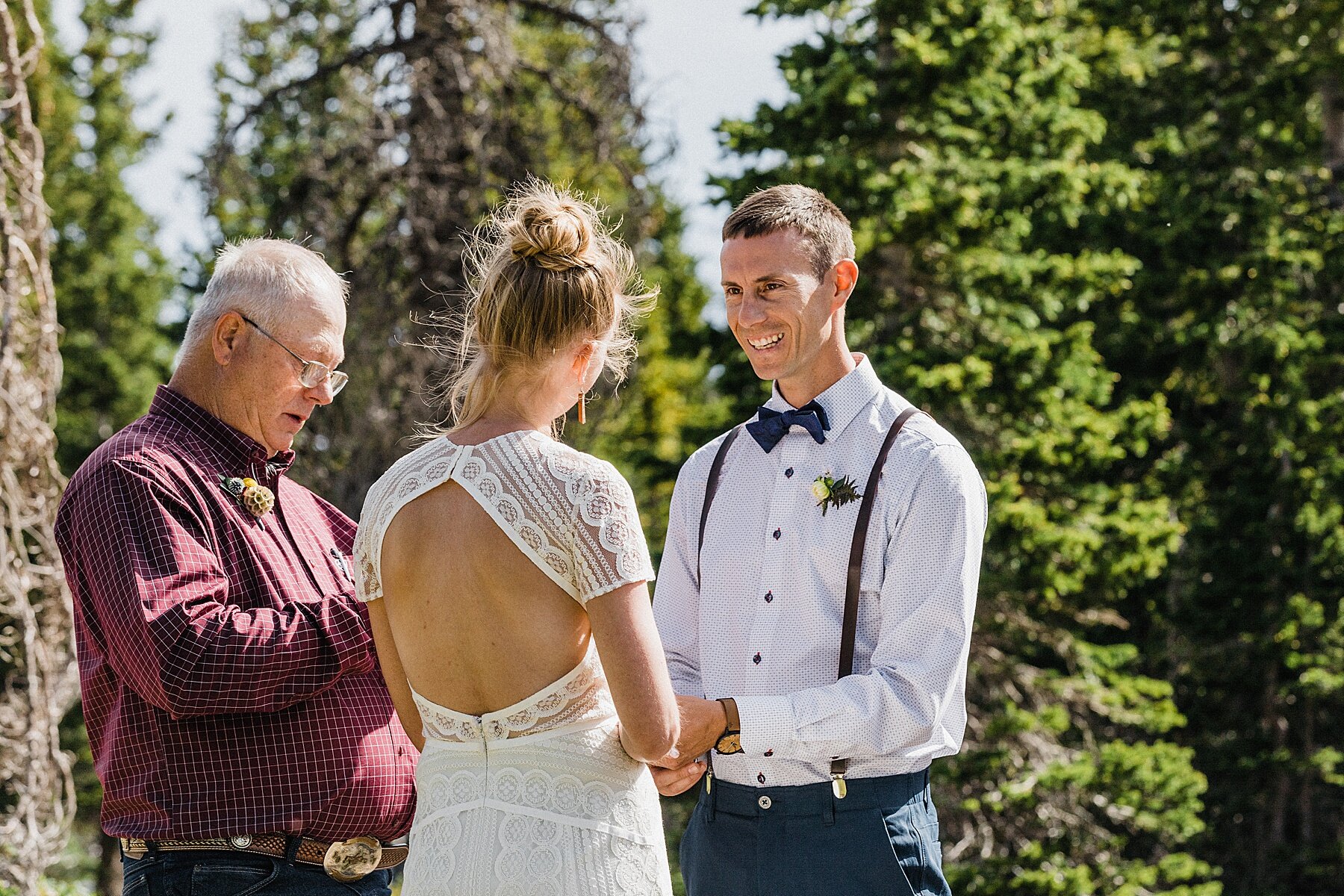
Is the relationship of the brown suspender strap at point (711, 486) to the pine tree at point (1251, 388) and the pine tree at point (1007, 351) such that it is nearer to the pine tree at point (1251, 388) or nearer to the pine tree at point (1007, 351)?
the pine tree at point (1007, 351)

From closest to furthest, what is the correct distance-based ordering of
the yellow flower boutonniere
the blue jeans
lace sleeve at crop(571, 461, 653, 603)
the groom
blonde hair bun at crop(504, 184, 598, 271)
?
1. lace sleeve at crop(571, 461, 653, 603)
2. blonde hair bun at crop(504, 184, 598, 271)
3. the blue jeans
4. the groom
5. the yellow flower boutonniere

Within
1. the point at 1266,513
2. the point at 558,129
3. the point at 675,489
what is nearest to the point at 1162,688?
the point at 1266,513

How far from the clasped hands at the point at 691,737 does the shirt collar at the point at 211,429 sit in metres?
1.02

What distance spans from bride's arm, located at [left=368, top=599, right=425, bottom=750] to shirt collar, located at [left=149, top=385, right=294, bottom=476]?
0.49 m

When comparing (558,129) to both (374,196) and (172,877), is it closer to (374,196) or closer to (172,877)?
(374,196)

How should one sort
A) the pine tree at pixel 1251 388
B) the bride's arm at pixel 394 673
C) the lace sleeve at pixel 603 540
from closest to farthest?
the lace sleeve at pixel 603 540, the bride's arm at pixel 394 673, the pine tree at pixel 1251 388

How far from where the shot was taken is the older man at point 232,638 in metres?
2.40

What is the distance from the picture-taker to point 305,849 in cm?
254

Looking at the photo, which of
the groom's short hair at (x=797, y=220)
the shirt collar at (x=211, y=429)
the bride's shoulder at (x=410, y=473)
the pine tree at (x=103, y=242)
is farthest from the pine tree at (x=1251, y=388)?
the pine tree at (x=103, y=242)

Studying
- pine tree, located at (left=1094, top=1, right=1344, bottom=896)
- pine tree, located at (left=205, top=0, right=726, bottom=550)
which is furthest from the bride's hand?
pine tree, located at (left=1094, top=1, right=1344, bottom=896)

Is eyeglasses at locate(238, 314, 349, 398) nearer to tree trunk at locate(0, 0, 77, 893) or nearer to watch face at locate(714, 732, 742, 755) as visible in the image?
watch face at locate(714, 732, 742, 755)

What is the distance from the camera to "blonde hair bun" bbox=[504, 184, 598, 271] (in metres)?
2.21

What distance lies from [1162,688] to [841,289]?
7987 mm

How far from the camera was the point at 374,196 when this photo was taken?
28.6 ft
